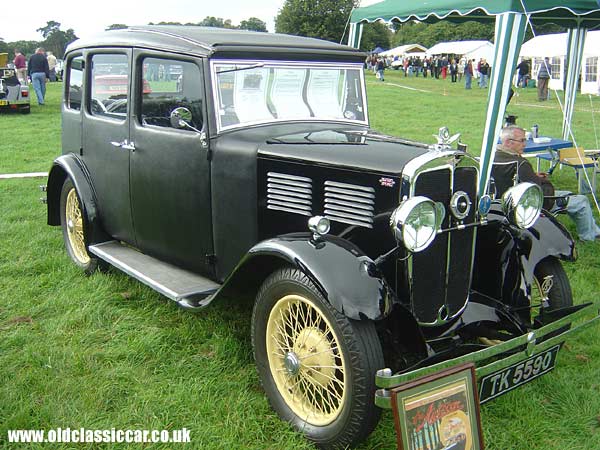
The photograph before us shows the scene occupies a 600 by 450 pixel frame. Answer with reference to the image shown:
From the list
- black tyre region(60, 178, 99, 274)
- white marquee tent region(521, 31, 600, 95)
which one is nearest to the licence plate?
black tyre region(60, 178, 99, 274)

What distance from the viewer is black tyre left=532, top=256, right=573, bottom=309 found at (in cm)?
345

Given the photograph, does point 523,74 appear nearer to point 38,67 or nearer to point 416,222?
point 38,67

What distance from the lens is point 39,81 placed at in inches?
664

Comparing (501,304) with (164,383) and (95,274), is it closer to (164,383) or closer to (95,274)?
(164,383)

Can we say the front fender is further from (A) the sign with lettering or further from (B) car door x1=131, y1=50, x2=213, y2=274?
(B) car door x1=131, y1=50, x2=213, y2=274

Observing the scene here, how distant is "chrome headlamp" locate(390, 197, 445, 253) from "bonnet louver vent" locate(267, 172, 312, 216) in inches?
26.3

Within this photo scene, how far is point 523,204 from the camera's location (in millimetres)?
3236

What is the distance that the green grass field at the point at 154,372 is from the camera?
9.45 feet

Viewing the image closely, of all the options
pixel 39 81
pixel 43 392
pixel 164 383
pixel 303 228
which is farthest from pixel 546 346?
pixel 39 81

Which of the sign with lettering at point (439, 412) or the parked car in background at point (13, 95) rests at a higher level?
the parked car in background at point (13, 95)

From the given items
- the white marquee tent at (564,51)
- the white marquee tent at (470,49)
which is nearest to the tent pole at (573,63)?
the white marquee tent at (564,51)

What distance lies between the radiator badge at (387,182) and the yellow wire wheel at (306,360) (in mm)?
676

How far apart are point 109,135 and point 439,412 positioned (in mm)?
3188

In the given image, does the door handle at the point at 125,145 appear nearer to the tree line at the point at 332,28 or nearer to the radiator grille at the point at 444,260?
the radiator grille at the point at 444,260
